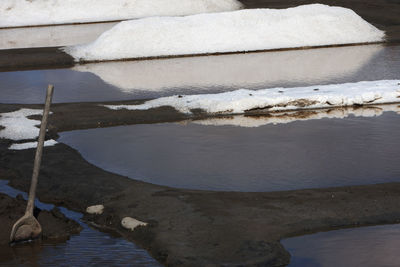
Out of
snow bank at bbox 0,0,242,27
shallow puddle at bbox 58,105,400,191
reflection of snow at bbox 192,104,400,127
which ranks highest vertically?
snow bank at bbox 0,0,242,27

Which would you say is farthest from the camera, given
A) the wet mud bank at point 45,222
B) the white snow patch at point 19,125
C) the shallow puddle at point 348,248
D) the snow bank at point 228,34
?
the snow bank at point 228,34

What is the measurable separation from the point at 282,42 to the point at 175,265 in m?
15.9

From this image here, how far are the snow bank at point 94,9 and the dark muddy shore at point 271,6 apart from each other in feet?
6.86

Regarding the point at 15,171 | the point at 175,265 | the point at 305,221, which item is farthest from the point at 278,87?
the point at 175,265

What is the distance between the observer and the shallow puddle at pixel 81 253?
6.73 m

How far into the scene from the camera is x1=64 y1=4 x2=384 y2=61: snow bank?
2123cm

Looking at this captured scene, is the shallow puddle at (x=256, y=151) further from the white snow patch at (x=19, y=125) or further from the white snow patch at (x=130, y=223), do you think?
the white snow patch at (x=130, y=223)

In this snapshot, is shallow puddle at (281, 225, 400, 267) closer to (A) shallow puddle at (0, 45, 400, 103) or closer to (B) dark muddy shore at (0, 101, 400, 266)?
(B) dark muddy shore at (0, 101, 400, 266)

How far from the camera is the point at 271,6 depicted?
31281 mm

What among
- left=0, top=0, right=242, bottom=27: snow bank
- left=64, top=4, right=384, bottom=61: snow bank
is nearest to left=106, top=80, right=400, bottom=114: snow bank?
left=64, top=4, right=384, bottom=61: snow bank

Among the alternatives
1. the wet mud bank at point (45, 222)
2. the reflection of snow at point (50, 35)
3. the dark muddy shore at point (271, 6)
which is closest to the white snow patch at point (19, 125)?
the wet mud bank at point (45, 222)

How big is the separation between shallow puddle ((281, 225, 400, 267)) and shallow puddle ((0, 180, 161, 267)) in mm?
1294

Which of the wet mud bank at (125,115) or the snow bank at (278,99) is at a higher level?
the snow bank at (278,99)

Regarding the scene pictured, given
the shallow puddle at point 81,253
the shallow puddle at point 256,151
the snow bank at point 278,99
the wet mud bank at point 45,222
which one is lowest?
the shallow puddle at point 81,253
